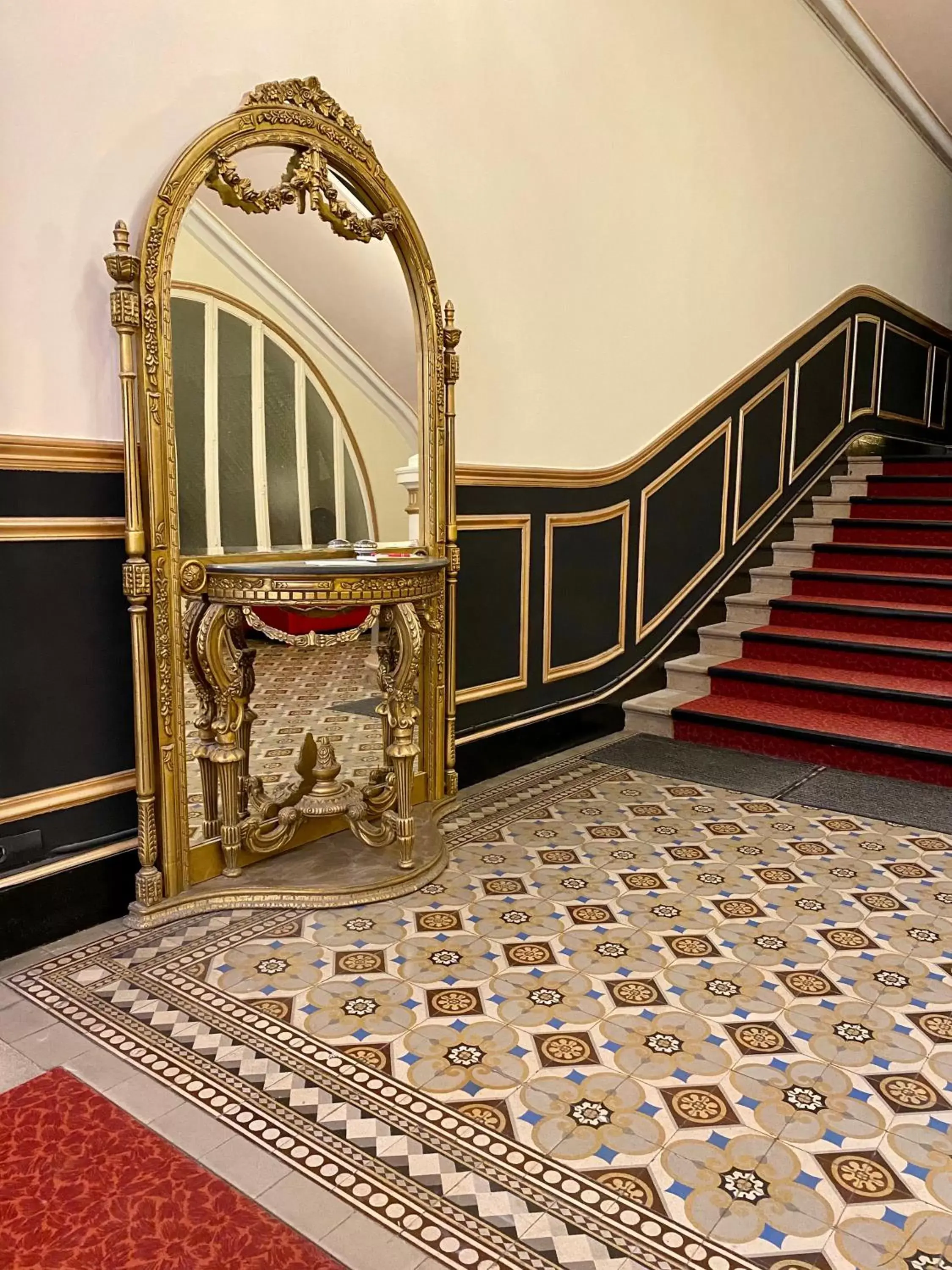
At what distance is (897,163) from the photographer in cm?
638

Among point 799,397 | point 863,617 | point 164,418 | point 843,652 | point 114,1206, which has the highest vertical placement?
point 799,397

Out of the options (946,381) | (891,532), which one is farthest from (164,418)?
(946,381)

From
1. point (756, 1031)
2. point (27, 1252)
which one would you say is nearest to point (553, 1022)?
point (756, 1031)

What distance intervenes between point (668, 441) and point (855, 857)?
2.27 meters

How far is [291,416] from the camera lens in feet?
8.73

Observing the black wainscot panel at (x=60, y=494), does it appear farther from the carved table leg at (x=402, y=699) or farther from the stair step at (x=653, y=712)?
the stair step at (x=653, y=712)

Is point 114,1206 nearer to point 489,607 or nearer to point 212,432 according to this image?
point 212,432

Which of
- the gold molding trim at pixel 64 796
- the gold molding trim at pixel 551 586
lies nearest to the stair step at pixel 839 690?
the gold molding trim at pixel 551 586

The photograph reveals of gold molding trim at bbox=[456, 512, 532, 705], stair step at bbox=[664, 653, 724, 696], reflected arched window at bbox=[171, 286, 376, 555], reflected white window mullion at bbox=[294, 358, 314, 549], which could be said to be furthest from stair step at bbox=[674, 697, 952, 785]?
reflected white window mullion at bbox=[294, 358, 314, 549]

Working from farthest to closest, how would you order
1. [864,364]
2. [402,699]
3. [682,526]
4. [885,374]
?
[885,374], [864,364], [682,526], [402,699]

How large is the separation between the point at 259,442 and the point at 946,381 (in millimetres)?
6825

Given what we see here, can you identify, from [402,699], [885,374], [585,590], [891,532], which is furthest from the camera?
[885,374]

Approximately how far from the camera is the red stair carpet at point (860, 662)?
3.83 meters

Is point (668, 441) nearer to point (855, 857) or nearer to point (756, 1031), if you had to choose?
point (855, 857)
